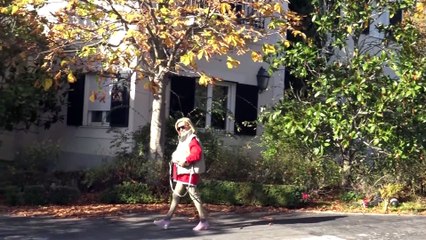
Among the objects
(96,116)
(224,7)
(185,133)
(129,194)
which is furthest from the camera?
(96,116)

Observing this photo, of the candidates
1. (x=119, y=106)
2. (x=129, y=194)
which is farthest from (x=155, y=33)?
(x=119, y=106)

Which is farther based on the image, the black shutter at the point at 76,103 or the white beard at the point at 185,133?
the black shutter at the point at 76,103

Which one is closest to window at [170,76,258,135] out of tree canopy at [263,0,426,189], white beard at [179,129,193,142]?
tree canopy at [263,0,426,189]

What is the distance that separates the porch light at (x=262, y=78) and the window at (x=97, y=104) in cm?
327

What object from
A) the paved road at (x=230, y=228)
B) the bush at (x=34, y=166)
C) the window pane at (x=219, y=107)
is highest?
the window pane at (x=219, y=107)

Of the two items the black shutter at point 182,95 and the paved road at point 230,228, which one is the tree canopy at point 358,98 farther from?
the black shutter at point 182,95

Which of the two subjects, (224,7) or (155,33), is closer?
(224,7)

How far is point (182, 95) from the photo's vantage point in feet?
47.9

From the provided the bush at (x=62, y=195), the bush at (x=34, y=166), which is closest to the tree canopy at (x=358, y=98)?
the bush at (x=62, y=195)

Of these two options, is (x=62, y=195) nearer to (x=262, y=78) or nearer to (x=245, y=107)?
(x=245, y=107)

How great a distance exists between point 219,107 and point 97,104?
267 cm

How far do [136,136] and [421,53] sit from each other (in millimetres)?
5752

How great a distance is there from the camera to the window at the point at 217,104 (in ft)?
47.0

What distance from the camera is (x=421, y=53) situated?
13305mm
